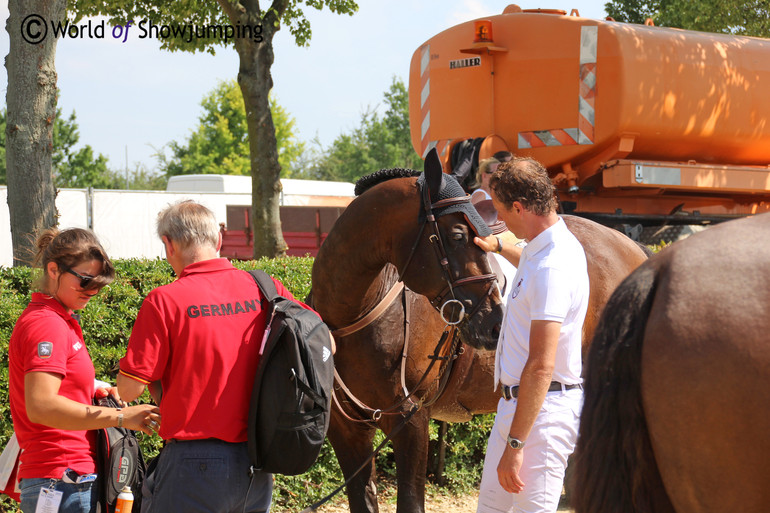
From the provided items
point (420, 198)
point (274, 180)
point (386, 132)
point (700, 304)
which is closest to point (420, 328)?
point (420, 198)

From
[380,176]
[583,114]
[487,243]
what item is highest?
[583,114]

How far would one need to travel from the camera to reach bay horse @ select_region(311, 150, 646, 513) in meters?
3.80

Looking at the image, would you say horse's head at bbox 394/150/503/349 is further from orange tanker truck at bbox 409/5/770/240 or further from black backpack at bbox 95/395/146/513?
orange tanker truck at bbox 409/5/770/240

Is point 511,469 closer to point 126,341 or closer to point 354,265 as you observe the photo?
point 354,265

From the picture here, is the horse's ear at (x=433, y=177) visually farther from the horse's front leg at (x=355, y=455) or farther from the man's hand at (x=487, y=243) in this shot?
the horse's front leg at (x=355, y=455)

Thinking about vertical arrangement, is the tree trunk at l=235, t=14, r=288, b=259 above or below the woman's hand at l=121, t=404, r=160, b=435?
above

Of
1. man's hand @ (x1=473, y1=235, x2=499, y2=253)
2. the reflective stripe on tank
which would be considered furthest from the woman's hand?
the reflective stripe on tank

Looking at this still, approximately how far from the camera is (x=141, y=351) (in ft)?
8.16

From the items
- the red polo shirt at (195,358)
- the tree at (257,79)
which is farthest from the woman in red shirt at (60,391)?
the tree at (257,79)

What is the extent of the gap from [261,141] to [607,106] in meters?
4.79

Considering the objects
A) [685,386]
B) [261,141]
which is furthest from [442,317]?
[261,141]

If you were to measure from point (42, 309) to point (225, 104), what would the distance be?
125 ft

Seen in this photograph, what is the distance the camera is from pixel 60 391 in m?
2.80

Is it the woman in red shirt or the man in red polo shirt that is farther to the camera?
the woman in red shirt
